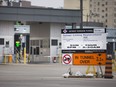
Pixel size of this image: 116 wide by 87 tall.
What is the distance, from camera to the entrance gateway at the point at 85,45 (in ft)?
89.6

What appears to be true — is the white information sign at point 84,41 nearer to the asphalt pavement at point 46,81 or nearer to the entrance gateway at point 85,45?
the entrance gateway at point 85,45

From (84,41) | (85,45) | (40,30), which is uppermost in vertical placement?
(40,30)

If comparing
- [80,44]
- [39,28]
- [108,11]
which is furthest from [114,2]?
[80,44]

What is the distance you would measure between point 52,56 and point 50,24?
4068 mm

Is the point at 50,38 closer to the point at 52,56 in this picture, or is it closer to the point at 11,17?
the point at 52,56

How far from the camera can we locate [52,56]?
170 ft

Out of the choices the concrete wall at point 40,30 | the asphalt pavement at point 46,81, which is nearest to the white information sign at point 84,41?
the asphalt pavement at point 46,81

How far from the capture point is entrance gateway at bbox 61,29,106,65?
27.3 metres

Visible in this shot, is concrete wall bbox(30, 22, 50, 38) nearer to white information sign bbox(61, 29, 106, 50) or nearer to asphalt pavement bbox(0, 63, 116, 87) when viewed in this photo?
asphalt pavement bbox(0, 63, 116, 87)

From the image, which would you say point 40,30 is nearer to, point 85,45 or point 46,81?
point 85,45

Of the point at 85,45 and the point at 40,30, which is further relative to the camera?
the point at 40,30

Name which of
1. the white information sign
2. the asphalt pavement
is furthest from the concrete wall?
the white information sign

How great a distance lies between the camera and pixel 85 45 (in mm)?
27562

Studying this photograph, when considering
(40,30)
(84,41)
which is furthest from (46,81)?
(40,30)
